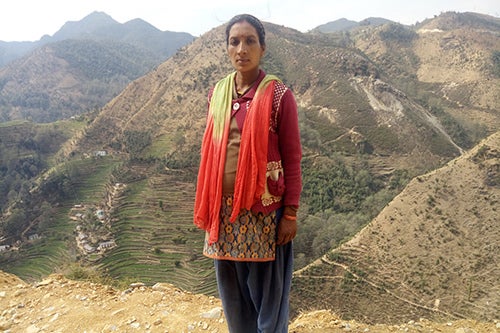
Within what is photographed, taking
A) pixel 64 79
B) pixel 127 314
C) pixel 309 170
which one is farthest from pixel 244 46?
pixel 64 79

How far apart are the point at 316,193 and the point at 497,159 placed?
12578mm

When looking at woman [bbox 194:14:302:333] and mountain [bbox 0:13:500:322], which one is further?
mountain [bbox 0:13:500:322]

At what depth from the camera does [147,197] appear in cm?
2552

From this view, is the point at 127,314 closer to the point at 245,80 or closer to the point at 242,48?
the point at 245,80

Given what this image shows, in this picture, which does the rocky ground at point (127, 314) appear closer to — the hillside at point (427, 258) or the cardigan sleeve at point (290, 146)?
the cardigan sleeve at point (290, 146)

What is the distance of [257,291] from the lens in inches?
73.0

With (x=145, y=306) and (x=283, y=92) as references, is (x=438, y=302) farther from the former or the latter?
(x=283, y=92)

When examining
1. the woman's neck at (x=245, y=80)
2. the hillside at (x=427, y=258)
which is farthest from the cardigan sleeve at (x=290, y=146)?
the hillside at (x=427, y=258)

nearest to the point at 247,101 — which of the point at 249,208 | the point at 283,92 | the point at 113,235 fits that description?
the point at 283,92

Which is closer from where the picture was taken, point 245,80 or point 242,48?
point 242,48

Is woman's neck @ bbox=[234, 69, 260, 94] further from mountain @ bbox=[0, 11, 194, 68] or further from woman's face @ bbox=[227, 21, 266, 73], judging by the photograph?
mountain @ bbox=[0, 11, 194, 68]

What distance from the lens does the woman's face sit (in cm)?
169

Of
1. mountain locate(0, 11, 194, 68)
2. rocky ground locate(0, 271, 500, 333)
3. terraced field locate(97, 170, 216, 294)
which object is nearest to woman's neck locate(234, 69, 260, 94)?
rocky ground locate(0, 271, 500, 333)

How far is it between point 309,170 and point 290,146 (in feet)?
82.2
